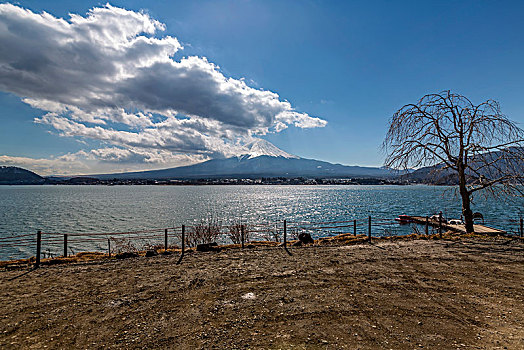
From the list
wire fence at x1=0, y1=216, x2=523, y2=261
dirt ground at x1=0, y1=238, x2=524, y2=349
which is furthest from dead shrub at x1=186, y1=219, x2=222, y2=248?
dirt ground at x1=0, y1=238, x2=524, y2=349

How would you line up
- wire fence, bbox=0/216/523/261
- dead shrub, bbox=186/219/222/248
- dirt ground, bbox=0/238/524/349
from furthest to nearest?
1. dead shrub, bbox=186/219/222/248
2. wire fence, bbox=0/216/523/261
3. dirt ground, bbox=0/238/524/349

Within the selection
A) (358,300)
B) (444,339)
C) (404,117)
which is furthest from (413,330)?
(404,117)

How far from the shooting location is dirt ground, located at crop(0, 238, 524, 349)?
5105mm

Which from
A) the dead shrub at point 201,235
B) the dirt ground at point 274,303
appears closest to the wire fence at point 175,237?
the dead shrub at point 201,235

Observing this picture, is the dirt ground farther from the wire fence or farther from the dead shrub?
the dead shrub

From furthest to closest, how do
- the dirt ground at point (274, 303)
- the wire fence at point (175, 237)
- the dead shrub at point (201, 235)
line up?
the dead shrub at point (201, 235) < the wire fence at point (175, 237) < the dirt ground at point (274, 303)

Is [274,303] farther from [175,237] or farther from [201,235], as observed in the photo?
[175,237]

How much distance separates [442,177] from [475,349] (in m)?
12.6

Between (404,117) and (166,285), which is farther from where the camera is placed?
(404,117)

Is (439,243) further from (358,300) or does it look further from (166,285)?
(166,285)

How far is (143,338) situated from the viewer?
5227 millimetres

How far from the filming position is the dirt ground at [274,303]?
5105 mm

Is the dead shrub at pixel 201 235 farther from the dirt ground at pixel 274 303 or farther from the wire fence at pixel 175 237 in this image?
the dirt ground at pixel 274 303

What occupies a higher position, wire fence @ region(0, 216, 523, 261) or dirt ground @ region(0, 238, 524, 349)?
dirt ground @ region(0, 238, 524, 349)
